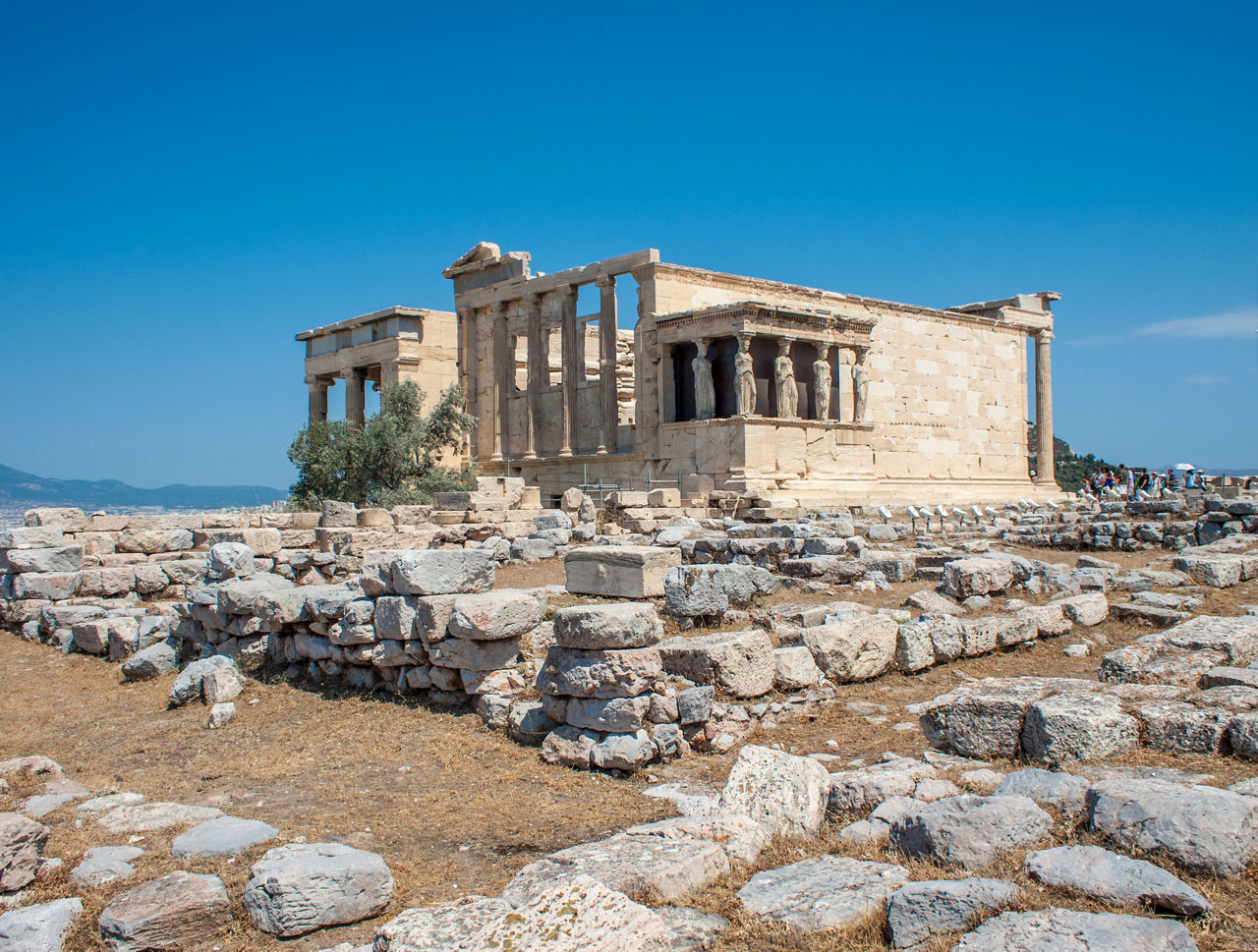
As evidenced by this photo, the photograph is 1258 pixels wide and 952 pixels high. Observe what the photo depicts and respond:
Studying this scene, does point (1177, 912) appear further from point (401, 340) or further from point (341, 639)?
point (401, 340)

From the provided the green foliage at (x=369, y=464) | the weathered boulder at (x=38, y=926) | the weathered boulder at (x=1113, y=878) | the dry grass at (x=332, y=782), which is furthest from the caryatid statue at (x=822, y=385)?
the weathered boulder at (x=38, y=926)

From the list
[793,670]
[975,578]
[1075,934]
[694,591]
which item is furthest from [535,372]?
[1075,934]

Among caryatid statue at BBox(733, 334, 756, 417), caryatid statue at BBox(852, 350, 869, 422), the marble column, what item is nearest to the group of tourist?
caryatid statue at BBox(852, 350, 869, 422)

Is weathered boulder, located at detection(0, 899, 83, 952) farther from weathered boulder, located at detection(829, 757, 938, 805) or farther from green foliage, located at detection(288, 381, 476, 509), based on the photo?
green foliage, located at detection(288, 381, 476, 509)

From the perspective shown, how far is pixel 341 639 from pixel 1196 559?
9833mm

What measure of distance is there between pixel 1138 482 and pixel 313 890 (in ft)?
108

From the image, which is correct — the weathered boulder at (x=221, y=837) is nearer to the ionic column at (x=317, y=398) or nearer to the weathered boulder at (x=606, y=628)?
the weathered boulder at (x=606, y=628)

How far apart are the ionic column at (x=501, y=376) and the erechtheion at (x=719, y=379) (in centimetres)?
6

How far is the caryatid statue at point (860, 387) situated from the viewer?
25153mm

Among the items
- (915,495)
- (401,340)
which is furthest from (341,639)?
(401,340)

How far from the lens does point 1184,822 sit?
385cm

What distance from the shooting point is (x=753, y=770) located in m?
5.10

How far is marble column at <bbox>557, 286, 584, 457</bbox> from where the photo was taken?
26828mm

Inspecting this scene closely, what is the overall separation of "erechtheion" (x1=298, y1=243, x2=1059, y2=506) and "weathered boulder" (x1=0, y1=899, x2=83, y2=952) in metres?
18.1
